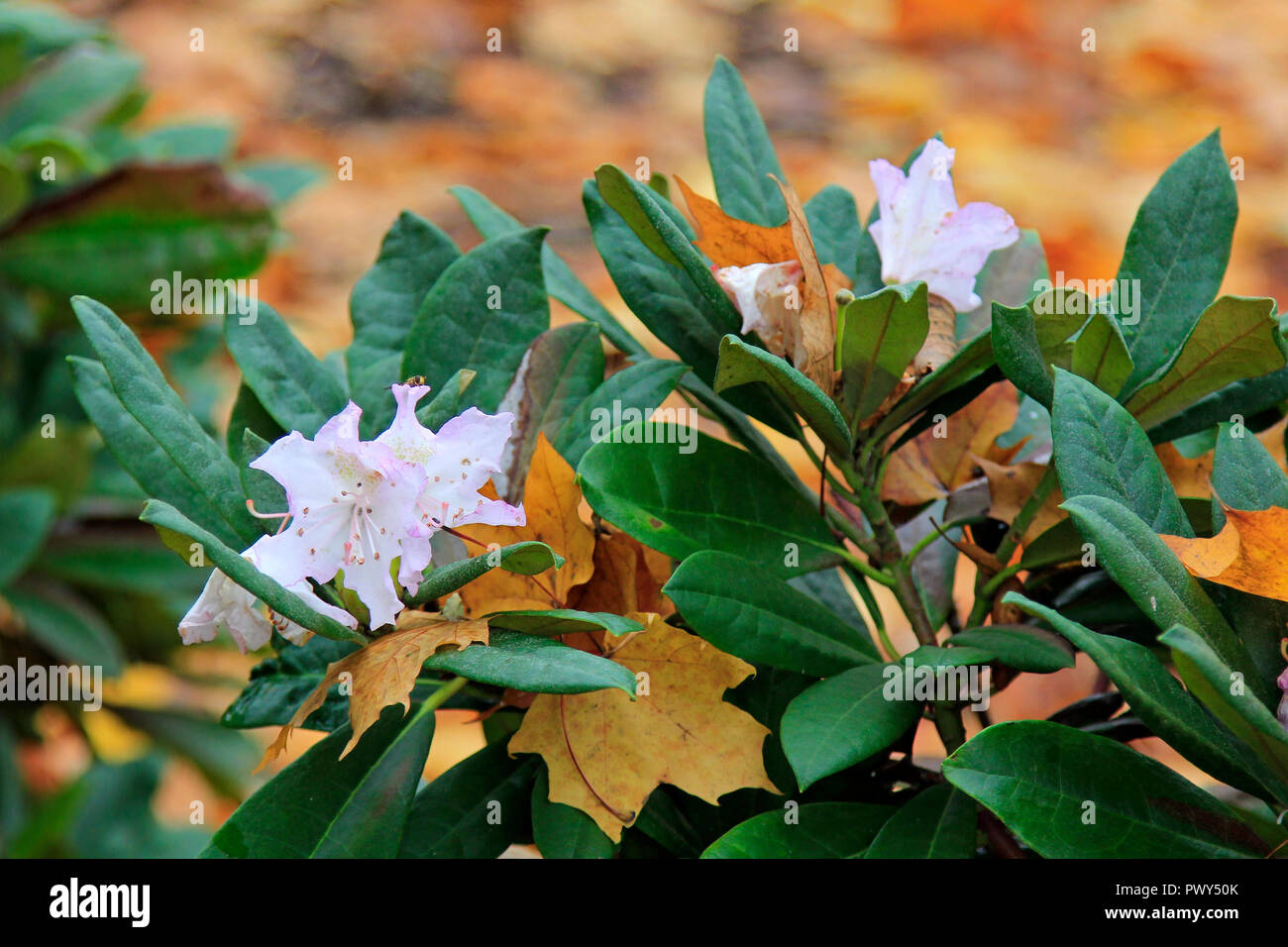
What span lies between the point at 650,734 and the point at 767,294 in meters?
0.20

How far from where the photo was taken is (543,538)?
52 cm

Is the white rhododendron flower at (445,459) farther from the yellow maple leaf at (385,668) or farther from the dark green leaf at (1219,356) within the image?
the dark green leaf at (1219,356)

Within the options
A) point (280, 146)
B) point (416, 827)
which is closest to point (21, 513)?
point (416, 827)

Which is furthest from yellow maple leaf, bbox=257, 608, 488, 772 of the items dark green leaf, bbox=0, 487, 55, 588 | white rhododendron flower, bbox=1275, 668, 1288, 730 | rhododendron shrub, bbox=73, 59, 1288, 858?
dark green leaf, bbox=0, 487, 55, 588

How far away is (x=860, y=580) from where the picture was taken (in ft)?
2.02

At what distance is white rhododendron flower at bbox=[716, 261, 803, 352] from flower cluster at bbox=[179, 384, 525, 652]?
0.40 feet

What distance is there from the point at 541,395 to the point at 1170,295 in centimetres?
31

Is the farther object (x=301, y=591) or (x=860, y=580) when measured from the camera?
(x=860, y=580)

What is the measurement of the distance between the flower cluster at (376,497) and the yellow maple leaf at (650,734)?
0.29 ft

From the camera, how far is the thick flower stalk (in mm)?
547

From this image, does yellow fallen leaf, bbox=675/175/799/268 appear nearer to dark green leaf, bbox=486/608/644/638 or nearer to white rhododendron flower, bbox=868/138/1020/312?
white rhododendron flower, bbox=868/138/1020/312

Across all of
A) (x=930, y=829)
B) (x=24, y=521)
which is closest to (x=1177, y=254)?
(x=930, y=829)

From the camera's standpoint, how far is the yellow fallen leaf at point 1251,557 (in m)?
0.45
